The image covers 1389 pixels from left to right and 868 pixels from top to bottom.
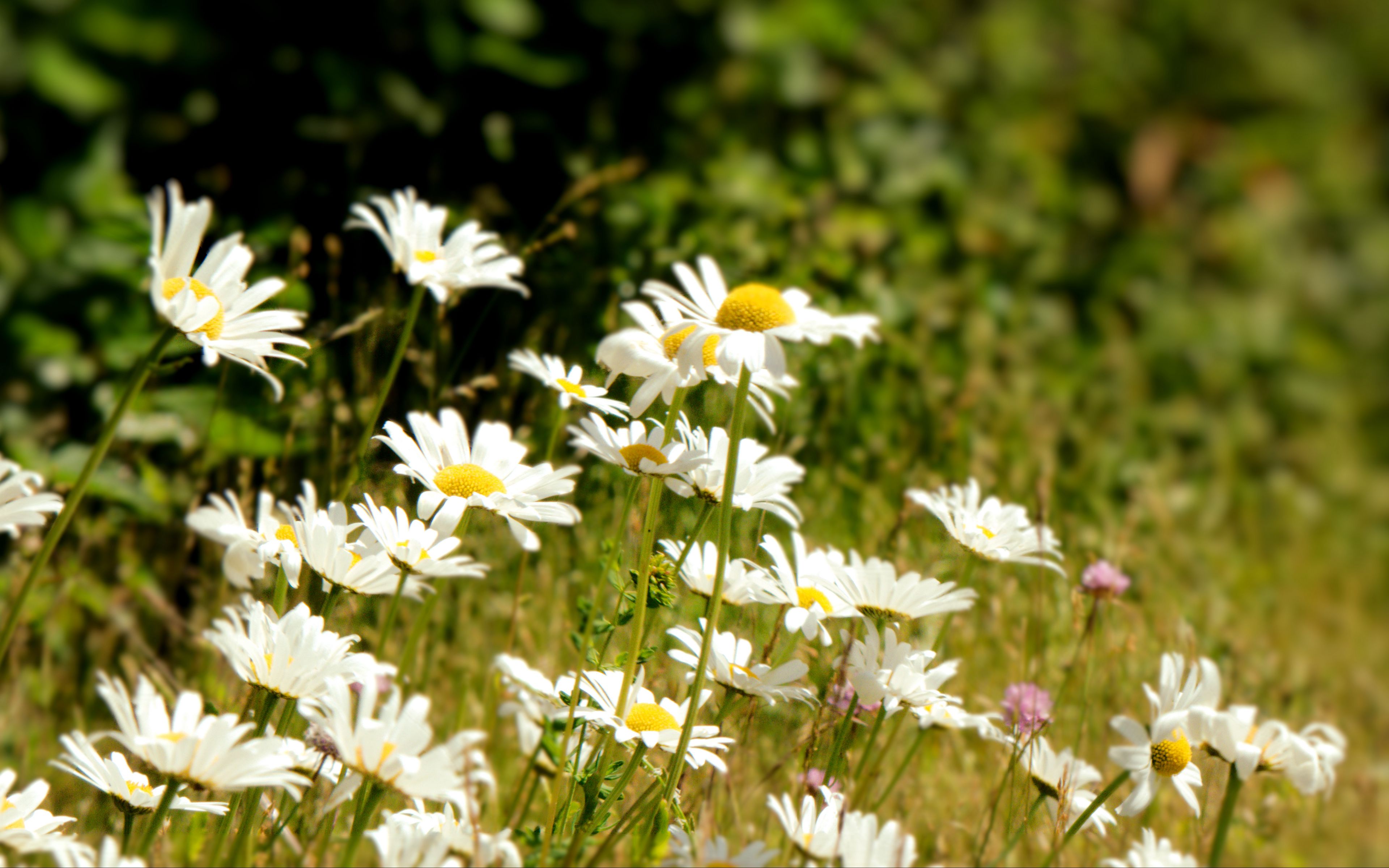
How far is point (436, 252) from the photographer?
48.8 inches

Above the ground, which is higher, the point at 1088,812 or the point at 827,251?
the point at 827,251

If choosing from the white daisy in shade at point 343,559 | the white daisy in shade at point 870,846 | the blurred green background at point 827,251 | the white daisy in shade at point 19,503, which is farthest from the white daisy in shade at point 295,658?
the white daisy in shade at point 870,846

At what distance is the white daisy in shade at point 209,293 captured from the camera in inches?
34.3

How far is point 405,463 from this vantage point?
42.3 inches

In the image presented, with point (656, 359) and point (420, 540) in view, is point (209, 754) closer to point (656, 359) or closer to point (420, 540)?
point (420, 540)

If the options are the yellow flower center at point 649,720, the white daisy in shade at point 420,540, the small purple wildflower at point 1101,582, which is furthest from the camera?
the small purple wildflower at point 1101,582

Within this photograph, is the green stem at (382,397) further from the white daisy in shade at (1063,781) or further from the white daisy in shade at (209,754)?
the white daisy in shade at (1063,781)

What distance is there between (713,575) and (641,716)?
18 centimetres

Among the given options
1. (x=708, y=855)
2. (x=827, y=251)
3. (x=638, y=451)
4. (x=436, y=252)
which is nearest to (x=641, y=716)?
(x=708, y=855)

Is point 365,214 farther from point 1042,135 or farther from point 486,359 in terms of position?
point 1042,135

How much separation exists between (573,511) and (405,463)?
0.61 feet

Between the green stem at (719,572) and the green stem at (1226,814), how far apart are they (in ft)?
1.36

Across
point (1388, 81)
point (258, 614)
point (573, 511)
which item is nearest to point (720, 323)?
point (573, 511)

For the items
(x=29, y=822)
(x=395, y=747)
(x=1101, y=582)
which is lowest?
(x=29, y=822)
